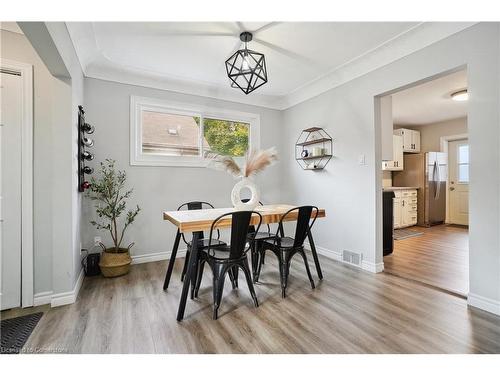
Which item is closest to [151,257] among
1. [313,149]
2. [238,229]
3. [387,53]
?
[238,229]

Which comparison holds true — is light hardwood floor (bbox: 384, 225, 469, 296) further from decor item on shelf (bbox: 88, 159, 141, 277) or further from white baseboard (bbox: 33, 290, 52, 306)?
white baseboard (bbox: 33, 290, 52, 306)

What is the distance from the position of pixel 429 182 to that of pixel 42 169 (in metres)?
6.93

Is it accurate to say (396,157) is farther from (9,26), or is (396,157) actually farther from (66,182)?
(9,26)

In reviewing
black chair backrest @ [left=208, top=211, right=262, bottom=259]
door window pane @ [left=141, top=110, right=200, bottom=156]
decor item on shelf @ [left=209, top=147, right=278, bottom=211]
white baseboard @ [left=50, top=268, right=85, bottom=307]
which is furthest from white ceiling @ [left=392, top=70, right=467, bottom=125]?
white baseboard @ [left=50, top=268, right=85, bottom=307]

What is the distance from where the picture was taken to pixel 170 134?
3.55m

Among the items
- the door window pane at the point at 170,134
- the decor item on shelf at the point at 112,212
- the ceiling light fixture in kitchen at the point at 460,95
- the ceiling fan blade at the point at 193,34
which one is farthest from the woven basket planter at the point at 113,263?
the ceiling light fixture in kitchen at the point at 460,95

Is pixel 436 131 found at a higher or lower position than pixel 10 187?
higher

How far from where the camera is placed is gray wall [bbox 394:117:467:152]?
18.4 ft

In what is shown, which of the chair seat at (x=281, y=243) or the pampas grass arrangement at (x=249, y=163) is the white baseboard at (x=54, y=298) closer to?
the pampas grass arrangement at (x=249, y=163)

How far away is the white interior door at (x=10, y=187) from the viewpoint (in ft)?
6.66

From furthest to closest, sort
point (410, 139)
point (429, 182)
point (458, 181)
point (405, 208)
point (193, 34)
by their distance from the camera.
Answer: point (410, 139), point (458, 181), point (429, 182), point (405, 208), point (193, 34)

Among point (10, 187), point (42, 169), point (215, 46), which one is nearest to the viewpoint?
point (10, 187)

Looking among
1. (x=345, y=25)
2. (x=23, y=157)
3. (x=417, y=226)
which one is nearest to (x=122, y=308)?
(x=23, y=157)

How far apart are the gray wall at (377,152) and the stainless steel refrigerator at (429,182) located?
3.60 metres
